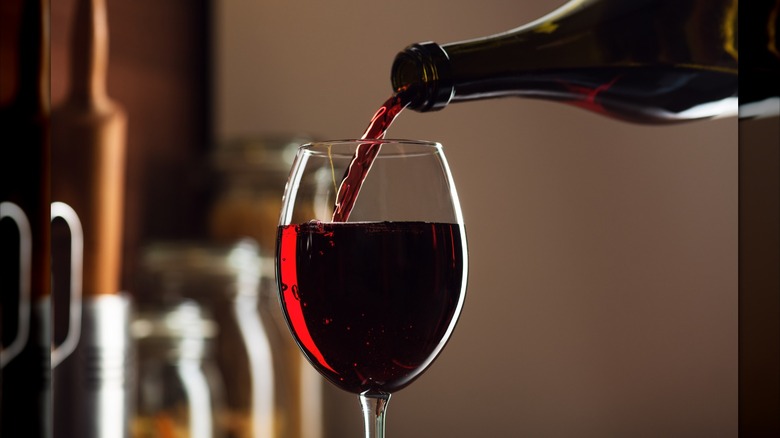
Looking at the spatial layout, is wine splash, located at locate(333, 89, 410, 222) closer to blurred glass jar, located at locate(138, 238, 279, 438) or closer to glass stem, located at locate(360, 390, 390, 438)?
glass stem, located at locate(360, 390, 390, 438)

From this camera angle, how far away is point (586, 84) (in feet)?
2.24

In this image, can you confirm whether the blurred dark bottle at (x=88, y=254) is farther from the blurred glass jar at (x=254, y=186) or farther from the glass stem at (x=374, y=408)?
the glass stem at (x=374, y=408)

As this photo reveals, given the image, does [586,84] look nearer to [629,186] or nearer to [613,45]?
[613,45]

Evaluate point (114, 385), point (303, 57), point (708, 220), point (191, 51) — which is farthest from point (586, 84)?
point (191, 51)

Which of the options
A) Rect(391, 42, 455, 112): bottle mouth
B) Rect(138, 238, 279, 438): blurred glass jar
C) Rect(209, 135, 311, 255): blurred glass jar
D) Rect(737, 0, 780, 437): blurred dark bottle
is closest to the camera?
Rect(737, 0, 780, 437): blurred dark bottle

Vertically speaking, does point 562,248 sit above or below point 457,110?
below

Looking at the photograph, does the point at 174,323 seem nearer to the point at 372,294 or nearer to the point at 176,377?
the point at 176,377

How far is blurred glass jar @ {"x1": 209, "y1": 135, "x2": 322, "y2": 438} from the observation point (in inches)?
58.4

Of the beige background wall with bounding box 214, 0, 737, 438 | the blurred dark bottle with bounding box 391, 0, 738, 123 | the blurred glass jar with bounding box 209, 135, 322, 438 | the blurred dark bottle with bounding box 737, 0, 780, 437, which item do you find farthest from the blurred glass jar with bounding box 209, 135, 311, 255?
the blurred dark bottle with bounding box 737, 0, 780, 437

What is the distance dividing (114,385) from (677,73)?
850mm

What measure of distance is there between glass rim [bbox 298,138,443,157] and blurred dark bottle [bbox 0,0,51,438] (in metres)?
0.17

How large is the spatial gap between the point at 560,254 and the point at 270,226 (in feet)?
1.57

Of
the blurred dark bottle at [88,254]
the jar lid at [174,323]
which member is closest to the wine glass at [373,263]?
the blurred dark bottle at [88,254]

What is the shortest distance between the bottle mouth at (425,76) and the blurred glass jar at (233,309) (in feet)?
2.90
